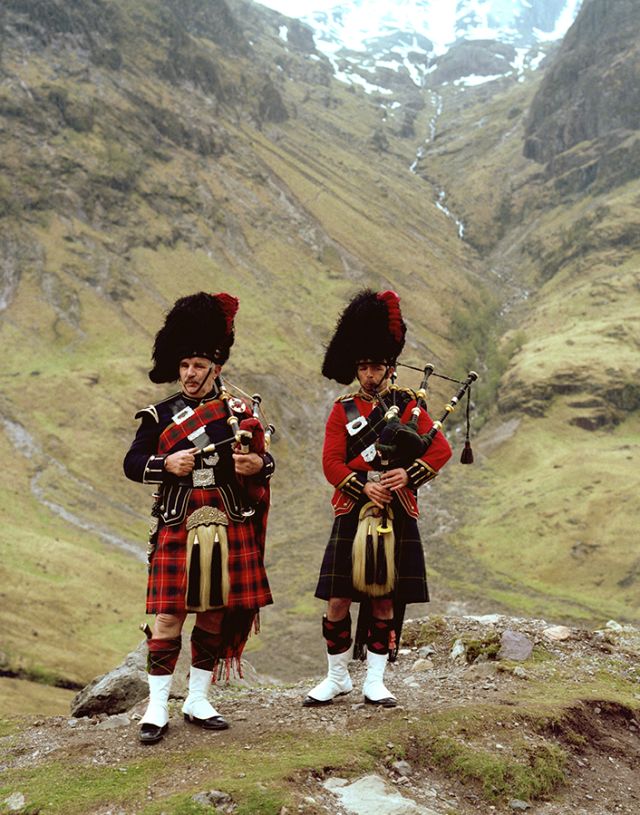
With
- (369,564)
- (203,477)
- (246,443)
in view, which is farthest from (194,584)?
(369,564)

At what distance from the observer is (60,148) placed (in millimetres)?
97125

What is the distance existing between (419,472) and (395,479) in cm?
29

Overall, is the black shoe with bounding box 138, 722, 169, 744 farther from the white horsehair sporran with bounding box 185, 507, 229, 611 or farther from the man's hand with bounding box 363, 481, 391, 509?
the man's hand with bounding box 363, 481, 391, 509

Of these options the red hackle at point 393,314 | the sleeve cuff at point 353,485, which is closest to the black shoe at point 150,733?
the sleeve cuff at point 353,485

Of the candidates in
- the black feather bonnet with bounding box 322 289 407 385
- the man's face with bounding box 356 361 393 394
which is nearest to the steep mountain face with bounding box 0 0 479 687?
the black feather bonnet with bounding box 322 289 407 385

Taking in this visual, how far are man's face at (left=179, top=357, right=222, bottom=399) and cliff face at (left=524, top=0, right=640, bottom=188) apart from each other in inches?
5919

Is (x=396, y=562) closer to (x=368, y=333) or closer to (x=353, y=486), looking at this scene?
(x=353, y=486)

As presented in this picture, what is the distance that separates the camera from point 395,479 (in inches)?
299

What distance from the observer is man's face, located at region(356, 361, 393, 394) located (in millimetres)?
8086

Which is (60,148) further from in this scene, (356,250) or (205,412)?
(205,412)

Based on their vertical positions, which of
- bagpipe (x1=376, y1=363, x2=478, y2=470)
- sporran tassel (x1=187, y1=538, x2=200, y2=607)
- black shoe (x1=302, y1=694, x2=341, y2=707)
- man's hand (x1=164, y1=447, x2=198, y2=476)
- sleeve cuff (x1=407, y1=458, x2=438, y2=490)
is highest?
bagpipe (x1=376, y1=363, x2=478, y2=470)

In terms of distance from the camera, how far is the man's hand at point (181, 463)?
23.4 feet

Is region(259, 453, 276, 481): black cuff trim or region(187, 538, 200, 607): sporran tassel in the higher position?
region(259, 453, 276, 481): black cuff trim

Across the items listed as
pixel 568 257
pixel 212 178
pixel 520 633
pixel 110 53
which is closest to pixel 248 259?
pixel 212 178
